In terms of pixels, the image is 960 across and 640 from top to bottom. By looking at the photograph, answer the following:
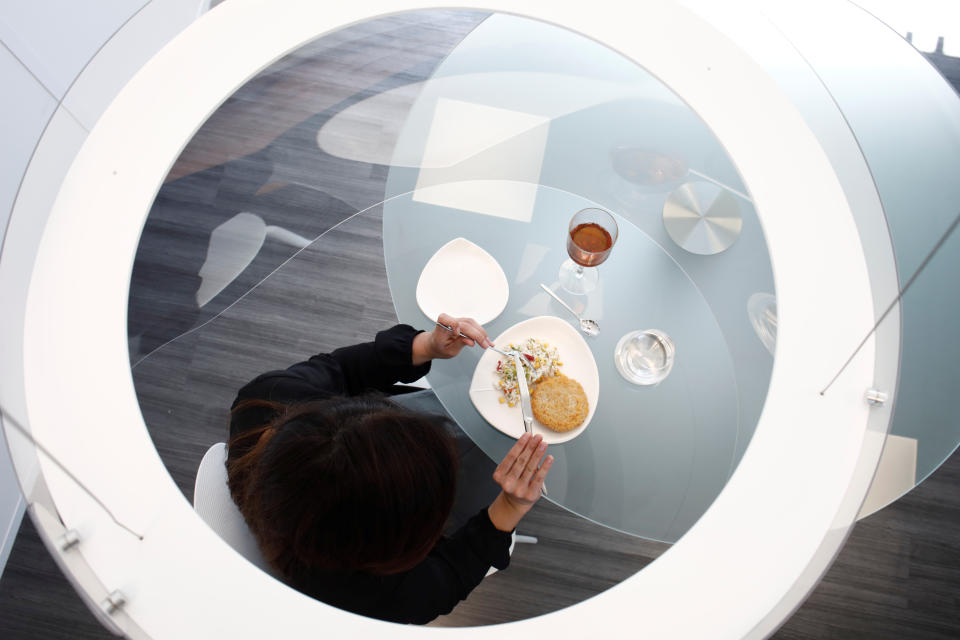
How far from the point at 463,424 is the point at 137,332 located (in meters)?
0.64

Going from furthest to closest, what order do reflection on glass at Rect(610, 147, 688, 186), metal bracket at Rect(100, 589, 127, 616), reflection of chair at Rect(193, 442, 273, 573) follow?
reflection on glass at Rect(610, 147, 688, 186) < reflection of chair at Rect(193, 442, 273, 573) < metal bracket at Rect(100, 589, 127, 616)

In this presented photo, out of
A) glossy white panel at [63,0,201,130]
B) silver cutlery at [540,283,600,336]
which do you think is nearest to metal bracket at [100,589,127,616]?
glossy white panel at [63,0,201,130]

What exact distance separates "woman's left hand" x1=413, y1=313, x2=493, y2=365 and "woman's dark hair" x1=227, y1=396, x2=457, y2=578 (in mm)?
301

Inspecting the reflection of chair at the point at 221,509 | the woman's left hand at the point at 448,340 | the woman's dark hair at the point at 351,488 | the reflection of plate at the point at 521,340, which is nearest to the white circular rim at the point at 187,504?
the woman's dark hair at the point at 351,488

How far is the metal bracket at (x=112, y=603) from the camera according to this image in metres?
0.68

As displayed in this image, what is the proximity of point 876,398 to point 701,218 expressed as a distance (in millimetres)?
639

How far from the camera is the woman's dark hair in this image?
2.73 feet

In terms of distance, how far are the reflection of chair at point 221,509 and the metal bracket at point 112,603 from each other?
0.26m

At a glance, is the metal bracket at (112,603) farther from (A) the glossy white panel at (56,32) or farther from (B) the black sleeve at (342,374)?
(A) the glossy white panel at (56,32)

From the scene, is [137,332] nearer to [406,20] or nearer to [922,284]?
[406,20]

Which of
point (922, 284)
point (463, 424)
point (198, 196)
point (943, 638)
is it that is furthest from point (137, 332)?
point (943, 638)

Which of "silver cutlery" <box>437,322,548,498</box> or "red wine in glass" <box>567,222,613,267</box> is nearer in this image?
"silver cutlery" <box>437,322,548,498</box>

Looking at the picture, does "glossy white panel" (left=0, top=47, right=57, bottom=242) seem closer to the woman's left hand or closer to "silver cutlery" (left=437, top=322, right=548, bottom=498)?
the woman's left hand

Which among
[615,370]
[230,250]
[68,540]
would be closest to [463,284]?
[615,370]
